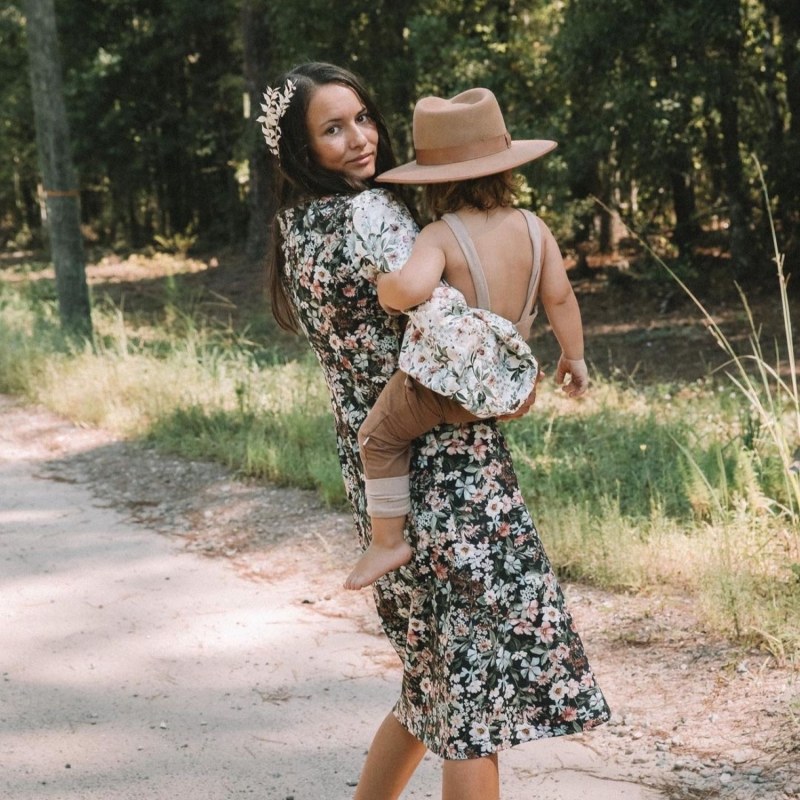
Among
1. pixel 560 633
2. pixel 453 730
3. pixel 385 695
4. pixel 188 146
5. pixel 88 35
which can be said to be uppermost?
Result: pixel 88 35

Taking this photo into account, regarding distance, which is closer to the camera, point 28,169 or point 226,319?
point 226,319

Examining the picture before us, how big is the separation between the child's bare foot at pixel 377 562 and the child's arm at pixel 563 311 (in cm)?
58

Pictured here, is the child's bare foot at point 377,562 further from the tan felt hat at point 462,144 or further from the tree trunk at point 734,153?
the tree trunk at point 734,153

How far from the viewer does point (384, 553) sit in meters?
2.35

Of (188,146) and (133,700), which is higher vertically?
(188,146)

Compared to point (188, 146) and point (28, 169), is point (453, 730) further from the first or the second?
point (28, 169)

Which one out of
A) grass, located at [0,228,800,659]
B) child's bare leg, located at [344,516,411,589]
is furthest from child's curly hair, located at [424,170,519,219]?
grass, located at [0,228,800,659]

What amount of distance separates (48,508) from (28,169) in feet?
99.3

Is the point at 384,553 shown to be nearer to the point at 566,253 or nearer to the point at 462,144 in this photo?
the point at 462,144

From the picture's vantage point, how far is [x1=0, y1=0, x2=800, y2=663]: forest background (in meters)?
4.91

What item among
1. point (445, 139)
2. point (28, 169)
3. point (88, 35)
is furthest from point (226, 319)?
point (28, 169)

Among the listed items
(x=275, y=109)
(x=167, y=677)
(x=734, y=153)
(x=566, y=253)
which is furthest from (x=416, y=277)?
(x=566, y=253)

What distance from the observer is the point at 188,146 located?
25.9 meters

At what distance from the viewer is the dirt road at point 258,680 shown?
10.7 feet
